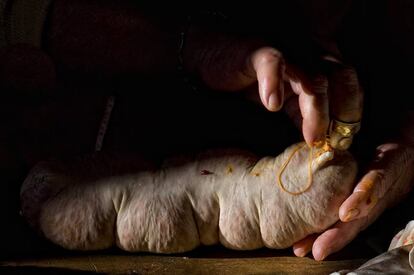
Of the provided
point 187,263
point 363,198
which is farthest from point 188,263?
point 363,198

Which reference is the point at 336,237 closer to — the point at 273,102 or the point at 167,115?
the point at 273,102

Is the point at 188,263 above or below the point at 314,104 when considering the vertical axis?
below

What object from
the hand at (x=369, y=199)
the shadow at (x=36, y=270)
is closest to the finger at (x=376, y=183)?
the hand at (x=369, y=199)

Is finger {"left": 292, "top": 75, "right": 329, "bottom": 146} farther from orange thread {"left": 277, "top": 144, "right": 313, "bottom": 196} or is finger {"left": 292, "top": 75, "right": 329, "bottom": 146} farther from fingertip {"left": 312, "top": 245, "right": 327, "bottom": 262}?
fingertip {"left": 312, "top": 245, "right": 327, "bottom": 262}

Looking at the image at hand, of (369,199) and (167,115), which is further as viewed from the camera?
(167,115)

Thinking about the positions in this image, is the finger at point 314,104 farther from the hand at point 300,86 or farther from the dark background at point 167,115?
the dark background at point 167,115


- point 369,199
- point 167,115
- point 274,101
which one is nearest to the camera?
point 274,101
